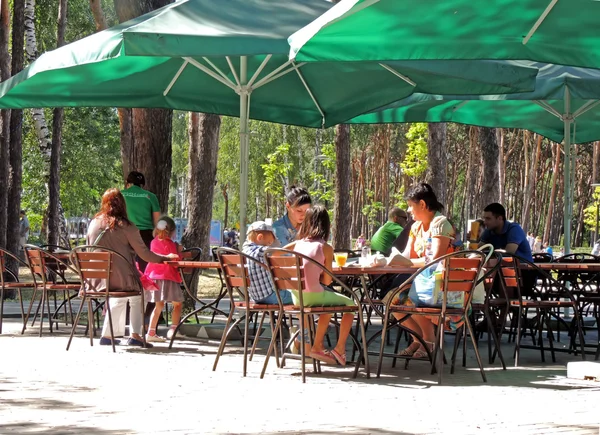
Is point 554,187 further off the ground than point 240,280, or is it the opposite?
point 554,187

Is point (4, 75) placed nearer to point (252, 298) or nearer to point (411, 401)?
point (252, 298)

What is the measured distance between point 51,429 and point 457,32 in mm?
4234

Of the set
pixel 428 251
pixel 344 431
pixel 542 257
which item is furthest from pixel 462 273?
pixel 542 257

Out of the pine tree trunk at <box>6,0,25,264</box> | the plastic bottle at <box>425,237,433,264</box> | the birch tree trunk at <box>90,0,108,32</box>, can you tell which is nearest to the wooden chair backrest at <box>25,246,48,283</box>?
the plastic bottle at <box>425,237,433,264</box>

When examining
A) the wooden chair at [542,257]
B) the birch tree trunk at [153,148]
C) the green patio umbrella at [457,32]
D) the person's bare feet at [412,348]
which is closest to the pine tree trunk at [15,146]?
the birch tree trunk at [153,148]

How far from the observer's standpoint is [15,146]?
64.1ft

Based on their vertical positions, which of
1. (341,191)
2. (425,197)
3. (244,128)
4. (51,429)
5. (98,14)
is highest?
(98,14)

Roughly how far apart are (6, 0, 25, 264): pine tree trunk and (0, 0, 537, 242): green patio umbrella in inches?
346

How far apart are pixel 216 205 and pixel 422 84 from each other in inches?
2717

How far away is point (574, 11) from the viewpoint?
753cm

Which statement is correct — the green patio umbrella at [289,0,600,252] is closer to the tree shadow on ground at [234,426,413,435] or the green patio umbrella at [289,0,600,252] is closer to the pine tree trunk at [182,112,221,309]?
the tree shadow on ground at [234,426,413,435]

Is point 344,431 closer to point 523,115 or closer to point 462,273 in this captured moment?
point 462,273

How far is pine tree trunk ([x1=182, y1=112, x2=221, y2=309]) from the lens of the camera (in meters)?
15.8

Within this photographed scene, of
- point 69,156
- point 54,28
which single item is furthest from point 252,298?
point 69,156
